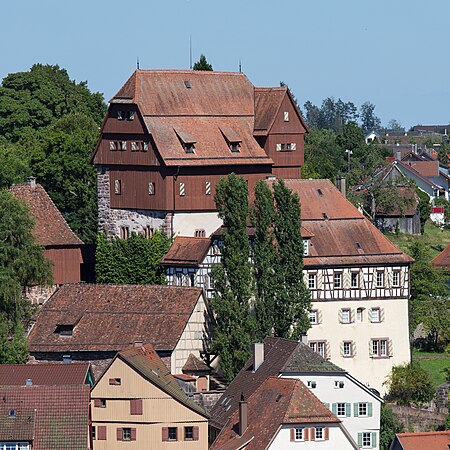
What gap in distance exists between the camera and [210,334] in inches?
3297

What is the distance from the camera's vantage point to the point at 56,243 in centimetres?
9019

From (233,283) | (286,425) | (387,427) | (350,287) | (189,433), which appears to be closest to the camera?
(286,425)

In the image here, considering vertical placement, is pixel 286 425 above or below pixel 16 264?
below

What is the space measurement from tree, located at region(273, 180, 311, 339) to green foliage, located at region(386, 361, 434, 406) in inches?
221

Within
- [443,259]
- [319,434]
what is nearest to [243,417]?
[319,434]

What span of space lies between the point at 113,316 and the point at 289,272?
306 inches

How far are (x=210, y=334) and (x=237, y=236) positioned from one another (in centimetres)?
436

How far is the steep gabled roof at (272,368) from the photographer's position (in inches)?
3041

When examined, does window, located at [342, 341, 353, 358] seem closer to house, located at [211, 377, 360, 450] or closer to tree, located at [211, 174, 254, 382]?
tree, located at [211, 174, 254, 382]

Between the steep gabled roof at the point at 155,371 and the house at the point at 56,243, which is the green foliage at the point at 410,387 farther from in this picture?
the house at the point at 56,243

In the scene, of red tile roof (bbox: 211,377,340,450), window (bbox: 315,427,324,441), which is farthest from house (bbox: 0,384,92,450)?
window (bbox: 315,427,324,441)

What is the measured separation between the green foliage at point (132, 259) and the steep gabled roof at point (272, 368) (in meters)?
10.2

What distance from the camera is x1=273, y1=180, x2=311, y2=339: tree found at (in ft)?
273

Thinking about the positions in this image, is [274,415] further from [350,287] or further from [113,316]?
[350,287]
